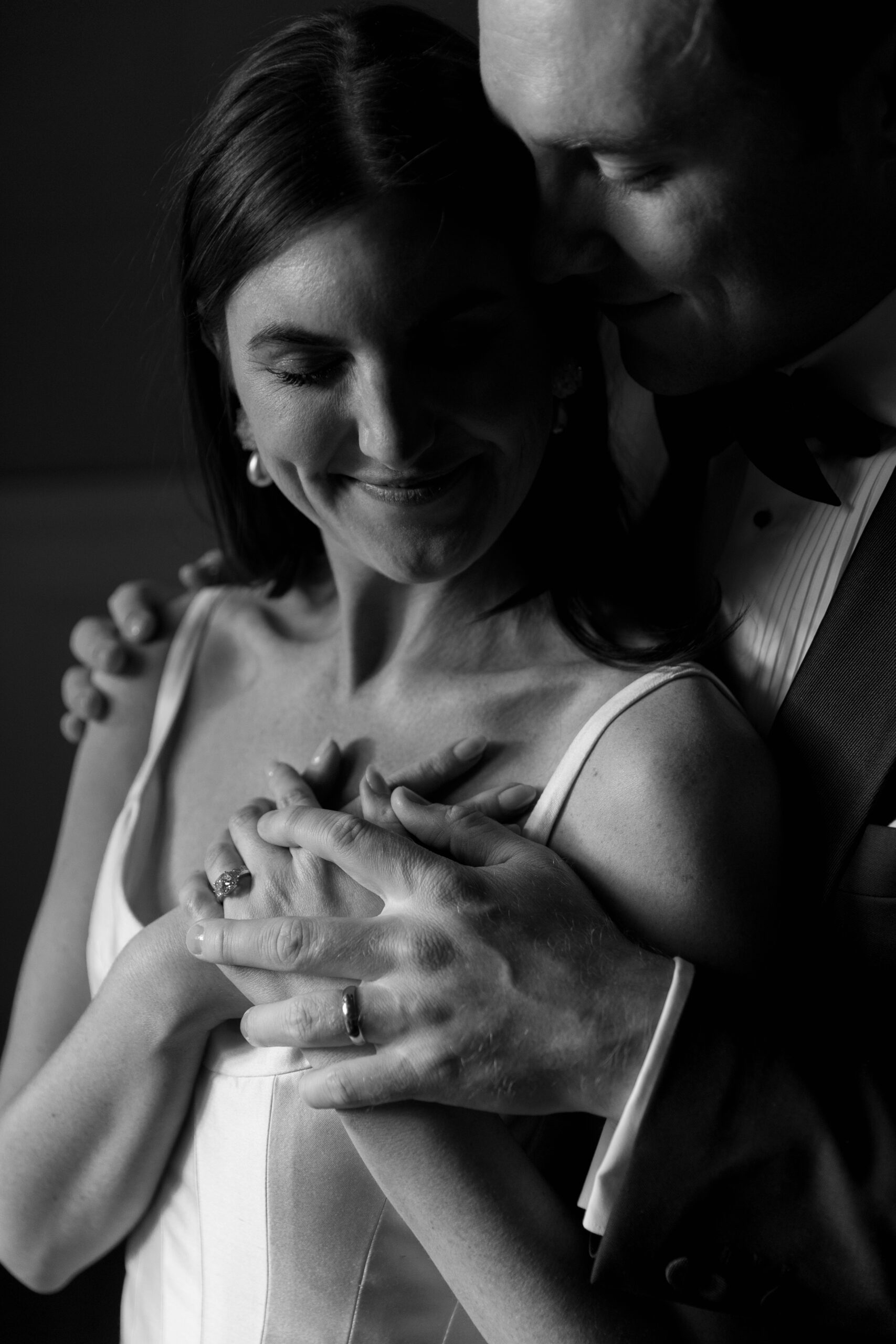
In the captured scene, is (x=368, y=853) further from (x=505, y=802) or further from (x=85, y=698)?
(x=85, y=698)

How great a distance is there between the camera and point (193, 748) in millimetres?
1475

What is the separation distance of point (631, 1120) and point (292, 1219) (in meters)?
0.33

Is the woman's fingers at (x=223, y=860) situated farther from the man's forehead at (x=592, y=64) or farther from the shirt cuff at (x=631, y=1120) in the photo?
the man's forehead at (x=592, y=64)

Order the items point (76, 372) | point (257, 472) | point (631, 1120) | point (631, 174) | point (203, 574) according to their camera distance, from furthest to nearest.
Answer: point (76, 372) < point (203, 574) < point (257, 472) < point (631, 174) < point (631, 1120)

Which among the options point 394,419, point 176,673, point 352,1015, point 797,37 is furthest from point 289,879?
point 797,37

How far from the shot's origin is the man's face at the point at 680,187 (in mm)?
1003

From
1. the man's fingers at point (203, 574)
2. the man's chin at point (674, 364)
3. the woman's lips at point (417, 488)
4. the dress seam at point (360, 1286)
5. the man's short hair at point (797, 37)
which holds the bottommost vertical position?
the dress seam at point (360, 1286)

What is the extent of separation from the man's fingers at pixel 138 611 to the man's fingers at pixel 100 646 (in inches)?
0.6

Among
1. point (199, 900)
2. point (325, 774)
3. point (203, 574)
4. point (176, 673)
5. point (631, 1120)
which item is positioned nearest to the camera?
point (631, 1120)

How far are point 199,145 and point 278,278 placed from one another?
19cm

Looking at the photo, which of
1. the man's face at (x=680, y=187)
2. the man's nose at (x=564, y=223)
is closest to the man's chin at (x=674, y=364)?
the man's face at (x=680, y=187)

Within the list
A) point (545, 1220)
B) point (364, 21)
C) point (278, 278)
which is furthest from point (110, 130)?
point (545, 1220)

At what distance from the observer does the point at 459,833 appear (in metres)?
1.09

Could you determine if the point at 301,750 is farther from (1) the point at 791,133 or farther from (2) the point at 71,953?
(1) the point at 791,133
